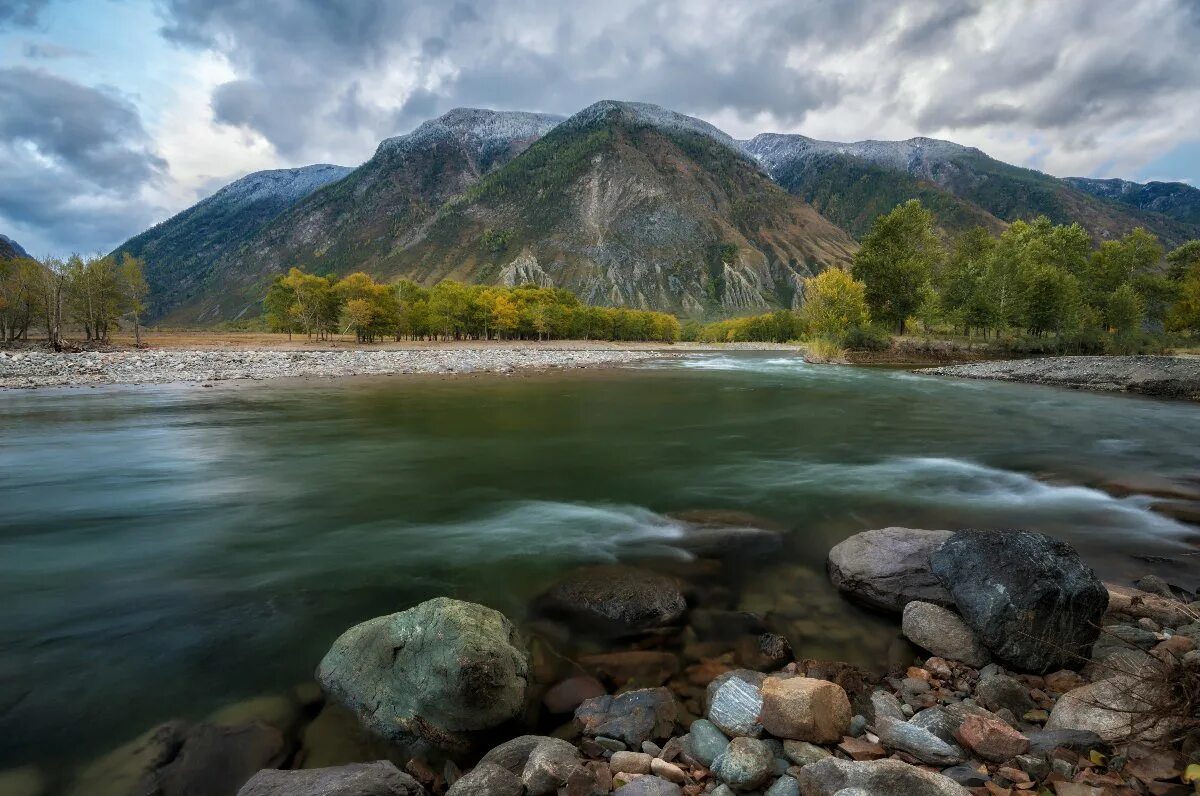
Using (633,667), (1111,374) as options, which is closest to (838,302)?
(1111,374)

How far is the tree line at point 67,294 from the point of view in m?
64.6

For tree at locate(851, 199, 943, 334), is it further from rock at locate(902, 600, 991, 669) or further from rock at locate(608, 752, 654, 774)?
rock at locate(608, 752, 654, 774)

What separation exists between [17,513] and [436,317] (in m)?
110

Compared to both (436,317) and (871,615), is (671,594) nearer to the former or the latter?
(871,615)

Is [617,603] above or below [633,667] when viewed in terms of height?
above

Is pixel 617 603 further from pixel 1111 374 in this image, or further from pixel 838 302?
pixel 838 302

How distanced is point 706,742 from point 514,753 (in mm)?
1735

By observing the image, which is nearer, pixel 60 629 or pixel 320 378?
pixel 60 629

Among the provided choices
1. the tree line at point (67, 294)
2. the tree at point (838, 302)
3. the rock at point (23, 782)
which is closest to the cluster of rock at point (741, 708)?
the rock at point (23, 782)

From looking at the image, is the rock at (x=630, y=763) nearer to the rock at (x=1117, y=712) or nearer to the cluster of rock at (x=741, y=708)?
the cluster of rock at (x=741, y=708)

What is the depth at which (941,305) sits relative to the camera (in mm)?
71375

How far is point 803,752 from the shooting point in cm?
464

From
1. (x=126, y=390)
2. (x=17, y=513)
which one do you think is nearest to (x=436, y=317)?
(x=126, y=390)

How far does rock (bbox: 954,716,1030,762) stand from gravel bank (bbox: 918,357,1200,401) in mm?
42105
